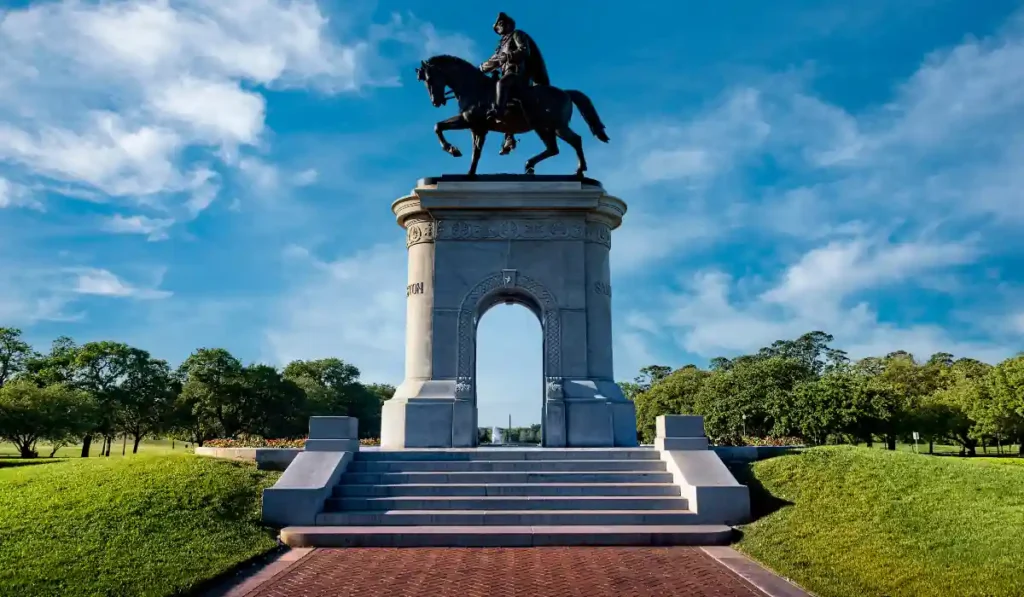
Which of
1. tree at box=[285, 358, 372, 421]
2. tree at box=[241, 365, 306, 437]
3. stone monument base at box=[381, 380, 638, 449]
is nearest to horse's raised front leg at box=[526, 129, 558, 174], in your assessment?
stone monument base at box=[381, 380, 638, 449]

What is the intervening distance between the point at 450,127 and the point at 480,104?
3.37ft

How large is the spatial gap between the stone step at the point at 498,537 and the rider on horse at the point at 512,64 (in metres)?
11.5

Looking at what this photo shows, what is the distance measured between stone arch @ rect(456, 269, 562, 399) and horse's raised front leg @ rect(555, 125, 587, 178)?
3.45 meters

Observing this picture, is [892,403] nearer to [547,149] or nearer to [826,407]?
[826,407]

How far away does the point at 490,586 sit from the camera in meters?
9.37

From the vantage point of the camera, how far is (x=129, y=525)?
11672 mm

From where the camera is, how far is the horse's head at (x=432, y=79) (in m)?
19.5

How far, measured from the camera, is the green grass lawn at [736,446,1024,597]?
926 cm

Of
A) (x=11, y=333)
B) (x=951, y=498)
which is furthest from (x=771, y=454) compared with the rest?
(x=11, y=333)

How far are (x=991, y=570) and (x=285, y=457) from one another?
12745 mm

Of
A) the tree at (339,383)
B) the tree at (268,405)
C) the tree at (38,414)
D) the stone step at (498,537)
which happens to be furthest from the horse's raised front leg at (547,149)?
the tree at (339,383)

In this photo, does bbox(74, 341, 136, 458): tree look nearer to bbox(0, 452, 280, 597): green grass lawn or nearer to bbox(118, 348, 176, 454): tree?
bbox(118, 348, 176, 454): tree

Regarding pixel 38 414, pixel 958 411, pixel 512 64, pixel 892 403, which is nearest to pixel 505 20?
pixel 512 64

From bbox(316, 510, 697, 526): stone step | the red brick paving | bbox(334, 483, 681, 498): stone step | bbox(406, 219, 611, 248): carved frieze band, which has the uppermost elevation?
bbox(406, 219, 611, 248): carved frieze band
